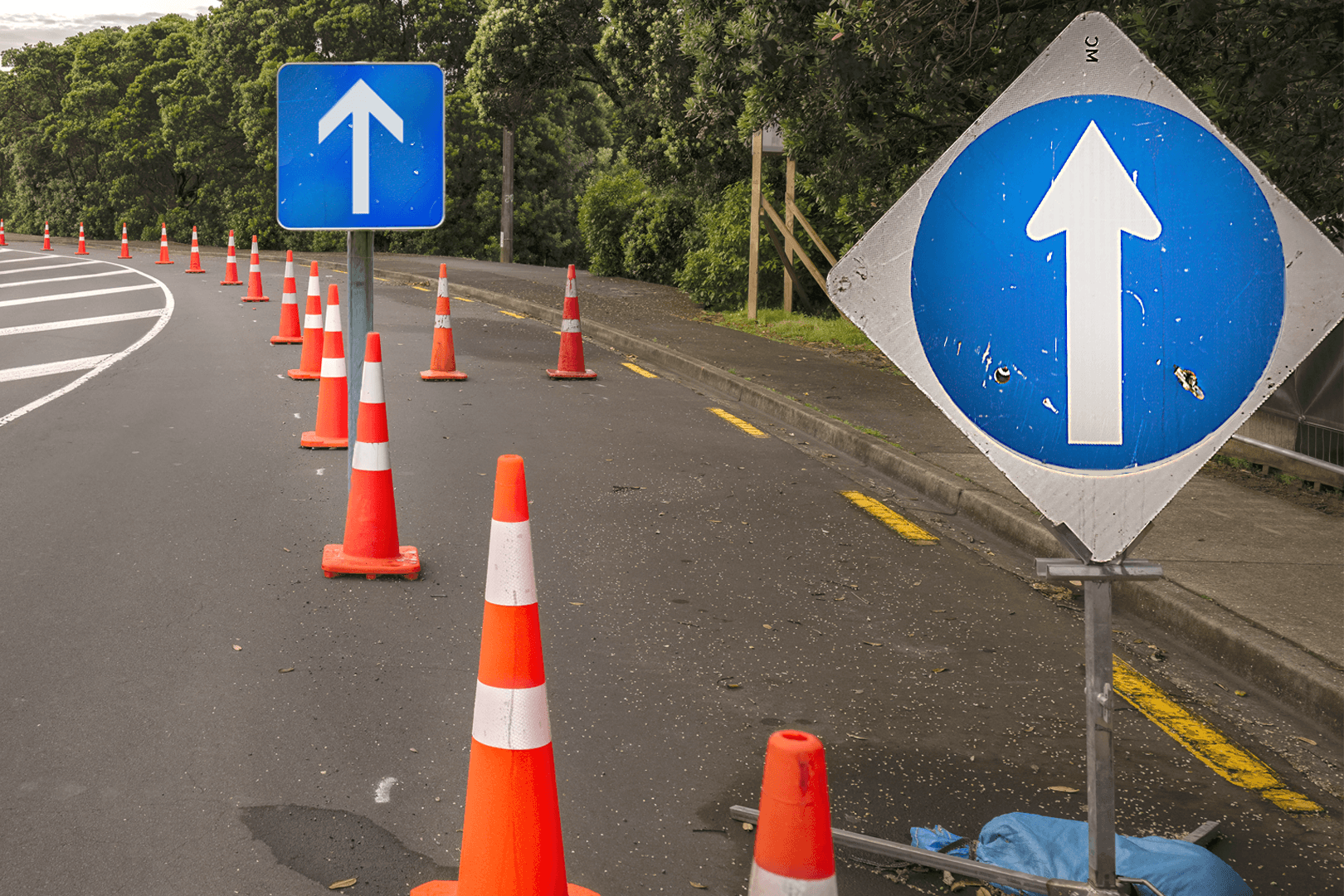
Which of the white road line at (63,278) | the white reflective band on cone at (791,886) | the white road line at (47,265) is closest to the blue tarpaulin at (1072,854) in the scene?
the white reflective band on cone at (791,886)

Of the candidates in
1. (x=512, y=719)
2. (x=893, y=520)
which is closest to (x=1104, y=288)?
(x=512, y=719)

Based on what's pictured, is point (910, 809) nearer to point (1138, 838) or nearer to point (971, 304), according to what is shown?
point (1138, 838)

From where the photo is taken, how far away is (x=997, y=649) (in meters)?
5.17

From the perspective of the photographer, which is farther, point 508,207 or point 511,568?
point 508,207

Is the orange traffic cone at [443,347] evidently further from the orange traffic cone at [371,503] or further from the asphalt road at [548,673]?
the orange traffic cone at [371,503]

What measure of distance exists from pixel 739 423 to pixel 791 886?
780cm

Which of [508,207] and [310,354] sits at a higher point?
[508,207]

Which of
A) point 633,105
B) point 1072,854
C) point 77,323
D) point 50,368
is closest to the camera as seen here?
point 1072,854

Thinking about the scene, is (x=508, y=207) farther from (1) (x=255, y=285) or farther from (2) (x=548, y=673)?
(2) (x=548, y=673)

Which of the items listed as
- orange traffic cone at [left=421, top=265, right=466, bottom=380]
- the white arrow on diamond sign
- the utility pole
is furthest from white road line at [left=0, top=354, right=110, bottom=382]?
the utility pole

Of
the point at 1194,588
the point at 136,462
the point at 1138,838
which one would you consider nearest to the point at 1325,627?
the point at 1194,588

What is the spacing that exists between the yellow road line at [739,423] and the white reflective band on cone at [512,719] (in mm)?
6705

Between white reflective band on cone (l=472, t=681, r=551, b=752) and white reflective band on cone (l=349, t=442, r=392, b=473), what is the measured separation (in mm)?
3047

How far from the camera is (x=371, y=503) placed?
19.6ft
